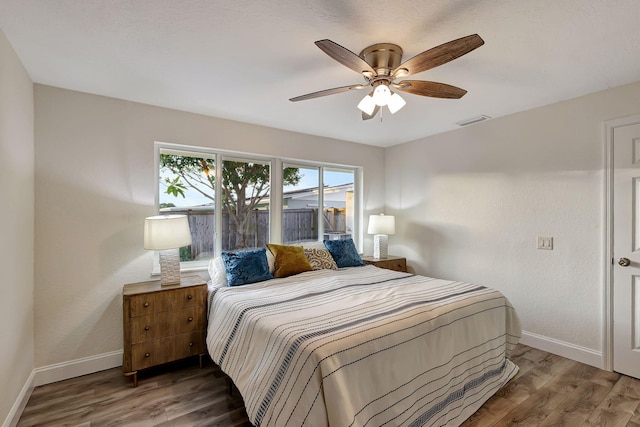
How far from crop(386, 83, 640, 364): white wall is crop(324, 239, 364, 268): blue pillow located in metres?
1.09

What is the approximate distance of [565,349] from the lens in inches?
109

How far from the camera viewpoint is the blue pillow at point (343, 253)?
11.5 feet

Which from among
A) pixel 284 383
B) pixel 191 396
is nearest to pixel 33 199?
pixel 191 396

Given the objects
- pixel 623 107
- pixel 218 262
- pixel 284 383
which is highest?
pixel 623 107

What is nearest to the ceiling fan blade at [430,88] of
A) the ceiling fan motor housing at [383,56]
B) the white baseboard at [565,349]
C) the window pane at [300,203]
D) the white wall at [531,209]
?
the ceiling fan motor housing at [383,56]

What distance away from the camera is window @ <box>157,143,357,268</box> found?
123 inches

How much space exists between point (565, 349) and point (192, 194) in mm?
3985

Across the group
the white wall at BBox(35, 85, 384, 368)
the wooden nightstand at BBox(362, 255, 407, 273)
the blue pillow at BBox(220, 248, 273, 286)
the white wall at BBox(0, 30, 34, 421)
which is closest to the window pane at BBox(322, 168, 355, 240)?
the wooden nightstand at BBox(362, 255, 407, 273)

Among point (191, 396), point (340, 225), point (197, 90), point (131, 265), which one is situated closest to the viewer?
point (191, 396)

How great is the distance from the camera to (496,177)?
3.29 metres

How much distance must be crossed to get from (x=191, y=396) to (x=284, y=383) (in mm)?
1159

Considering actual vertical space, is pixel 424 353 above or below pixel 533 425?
above

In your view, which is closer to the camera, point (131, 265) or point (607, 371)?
point (607, 371)

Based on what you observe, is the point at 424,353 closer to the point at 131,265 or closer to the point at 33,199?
the point at 131,265
